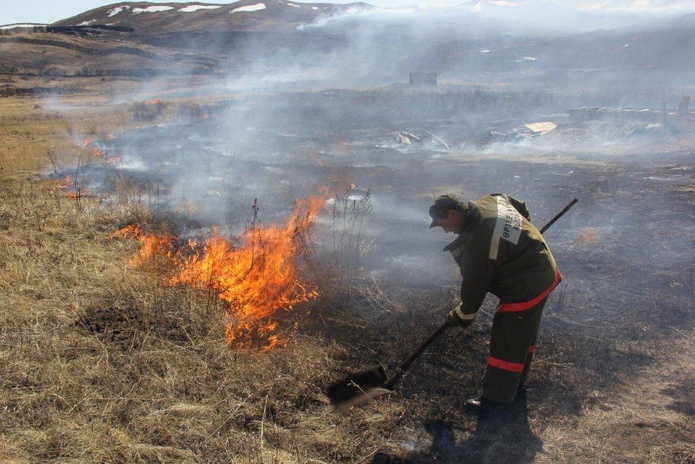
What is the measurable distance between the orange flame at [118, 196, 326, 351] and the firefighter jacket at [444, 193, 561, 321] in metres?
2.05

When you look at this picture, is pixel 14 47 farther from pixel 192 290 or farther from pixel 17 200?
pixel 192 290

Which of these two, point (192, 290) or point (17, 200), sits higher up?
point (17, 200)

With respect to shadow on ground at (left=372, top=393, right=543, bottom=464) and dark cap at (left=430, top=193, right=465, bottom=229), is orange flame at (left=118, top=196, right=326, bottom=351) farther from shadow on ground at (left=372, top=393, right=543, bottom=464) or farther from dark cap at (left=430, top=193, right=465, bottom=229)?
dark cap at (left=430, top=193, right=465, bottom=229)

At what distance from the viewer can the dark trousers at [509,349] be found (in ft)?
10.3

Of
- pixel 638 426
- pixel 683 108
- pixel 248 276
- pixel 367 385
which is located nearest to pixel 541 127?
pixel 683 108

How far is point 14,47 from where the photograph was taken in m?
37.4

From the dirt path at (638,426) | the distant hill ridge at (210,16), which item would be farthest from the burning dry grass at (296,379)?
the distant hill ridge at (210,16)

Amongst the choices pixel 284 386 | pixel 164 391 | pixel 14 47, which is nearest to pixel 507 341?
pixel 284 386

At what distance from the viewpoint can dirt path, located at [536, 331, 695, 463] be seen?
2.97 metres

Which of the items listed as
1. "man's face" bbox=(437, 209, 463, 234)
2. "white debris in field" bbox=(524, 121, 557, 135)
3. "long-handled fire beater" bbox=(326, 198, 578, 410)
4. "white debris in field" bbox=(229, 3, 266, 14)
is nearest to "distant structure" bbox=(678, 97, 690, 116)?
"white debris in field" bbox=(524, 121, 557, 135)

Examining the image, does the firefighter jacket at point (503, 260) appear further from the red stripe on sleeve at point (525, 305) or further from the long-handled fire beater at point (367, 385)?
the long-handled fire beater at point (367, 385)

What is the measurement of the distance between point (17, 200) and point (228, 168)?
4.52 meters

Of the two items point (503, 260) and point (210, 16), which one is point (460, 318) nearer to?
point (503, 260)

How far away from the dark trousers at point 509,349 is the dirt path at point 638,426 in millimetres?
421
